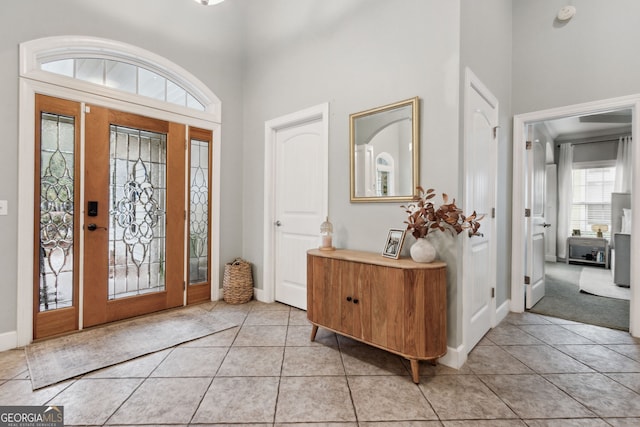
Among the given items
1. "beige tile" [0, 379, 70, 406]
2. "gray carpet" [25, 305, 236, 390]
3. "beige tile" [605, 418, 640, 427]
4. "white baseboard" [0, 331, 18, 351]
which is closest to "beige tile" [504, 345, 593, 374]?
"beige tile" [605, 418, 640, 427]

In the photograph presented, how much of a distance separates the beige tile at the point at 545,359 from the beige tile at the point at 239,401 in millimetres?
1757

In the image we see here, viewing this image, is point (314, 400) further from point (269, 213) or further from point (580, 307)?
point (580, 307)

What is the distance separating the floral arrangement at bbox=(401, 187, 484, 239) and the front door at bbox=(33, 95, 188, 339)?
2.45 meters

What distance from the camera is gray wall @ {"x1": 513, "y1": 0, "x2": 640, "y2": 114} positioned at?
2.60 metres

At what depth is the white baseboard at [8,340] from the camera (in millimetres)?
2213

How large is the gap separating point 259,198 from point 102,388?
2.22m

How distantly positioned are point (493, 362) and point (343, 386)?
1.11 metres

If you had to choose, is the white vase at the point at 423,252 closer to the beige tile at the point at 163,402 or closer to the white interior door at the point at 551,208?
the beige tile at the point at 163,402

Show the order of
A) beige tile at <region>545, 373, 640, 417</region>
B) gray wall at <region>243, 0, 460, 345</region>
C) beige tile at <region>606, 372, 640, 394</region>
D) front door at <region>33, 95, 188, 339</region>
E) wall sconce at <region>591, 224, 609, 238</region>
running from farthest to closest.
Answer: wall sconce at <region>591, 224, 609, 238</region>, front door at <region>33, 95, 188, 339</region>, gray wall at <region>243, 0, 460, 345</region>, beige tile at <region>606, 372, 640, 394</region>, beige tile at <region>545, 373, 640, 417</region>

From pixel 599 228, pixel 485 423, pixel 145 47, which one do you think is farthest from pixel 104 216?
pixel 599 228

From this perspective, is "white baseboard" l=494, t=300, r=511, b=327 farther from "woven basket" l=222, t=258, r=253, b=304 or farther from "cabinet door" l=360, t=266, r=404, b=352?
"woven basket" l=222, t=258, r=253, b=304

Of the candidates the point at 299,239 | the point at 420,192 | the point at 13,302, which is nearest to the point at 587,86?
the point at 420,192

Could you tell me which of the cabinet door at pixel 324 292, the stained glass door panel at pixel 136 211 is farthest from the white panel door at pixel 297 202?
the stained glass door panel at pixel 136 211

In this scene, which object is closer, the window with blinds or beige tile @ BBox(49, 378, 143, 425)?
beige tile @ BBox(49, 378, 143, 425)
